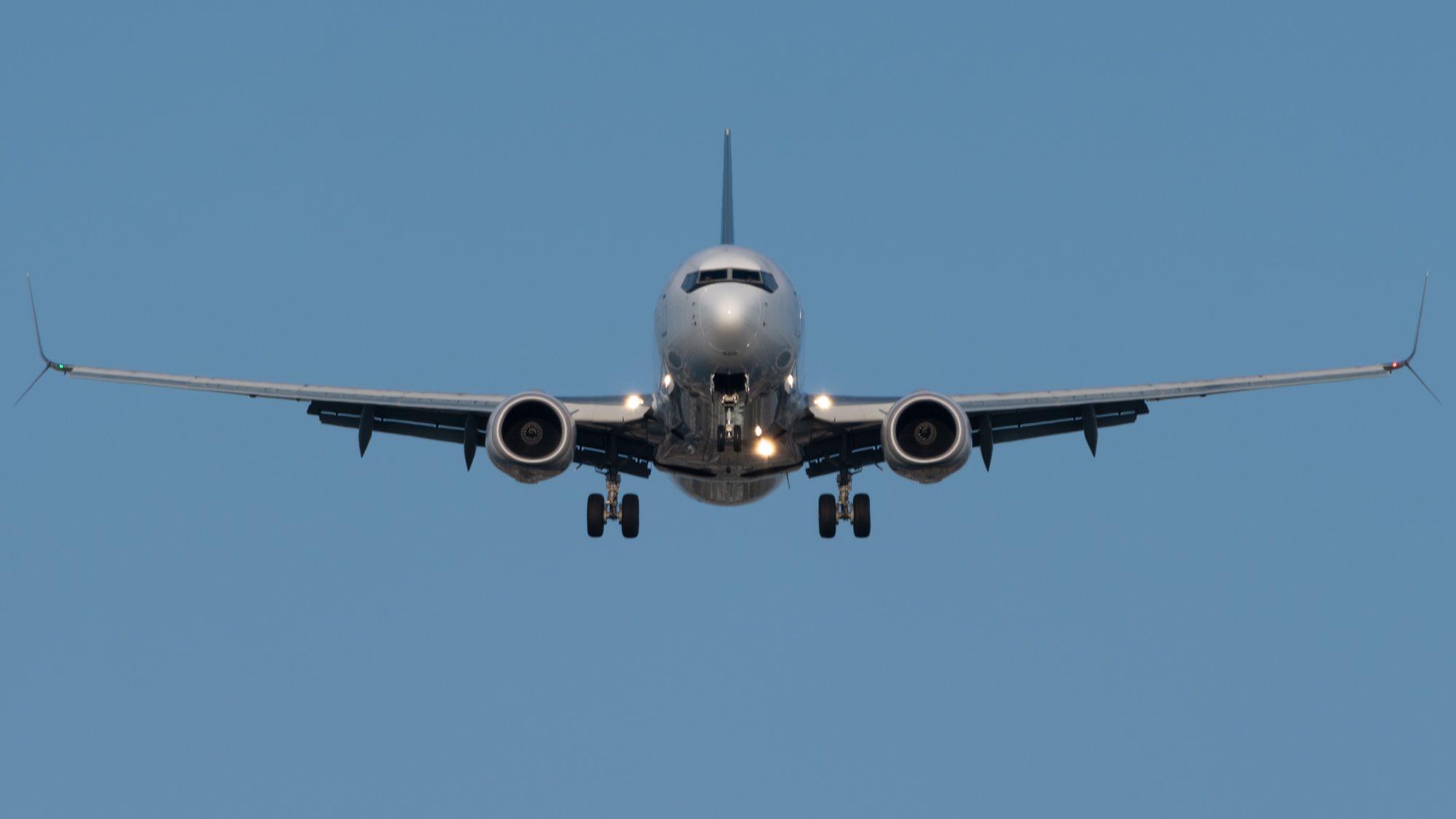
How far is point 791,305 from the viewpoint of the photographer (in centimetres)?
3153

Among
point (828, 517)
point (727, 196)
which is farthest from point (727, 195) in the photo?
point (828, 517)

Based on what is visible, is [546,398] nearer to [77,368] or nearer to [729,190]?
[77,368]

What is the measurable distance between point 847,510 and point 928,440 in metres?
4.85

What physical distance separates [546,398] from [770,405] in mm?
3790

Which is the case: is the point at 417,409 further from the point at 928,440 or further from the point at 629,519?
the point at 928,440

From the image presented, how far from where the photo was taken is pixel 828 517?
3734 centimetres

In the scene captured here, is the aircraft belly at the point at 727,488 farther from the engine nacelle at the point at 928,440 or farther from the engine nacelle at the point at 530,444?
the engine nacelle at the point at 530,444

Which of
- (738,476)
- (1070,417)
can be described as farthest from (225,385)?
(1070,417)

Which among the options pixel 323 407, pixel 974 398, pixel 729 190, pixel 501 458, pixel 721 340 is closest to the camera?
pixel 721 340

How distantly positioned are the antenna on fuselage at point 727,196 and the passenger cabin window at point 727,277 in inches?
409

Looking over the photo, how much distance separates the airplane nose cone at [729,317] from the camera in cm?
2964

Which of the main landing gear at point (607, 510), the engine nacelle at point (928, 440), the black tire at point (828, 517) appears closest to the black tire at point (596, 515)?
the main landing gear at point (607, 510)

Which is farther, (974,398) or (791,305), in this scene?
(974,398)

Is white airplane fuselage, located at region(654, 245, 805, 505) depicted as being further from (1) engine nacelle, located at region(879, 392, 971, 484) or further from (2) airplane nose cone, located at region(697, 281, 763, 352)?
(1) engine nacelle, located at region(879, 392, 971, 484)
